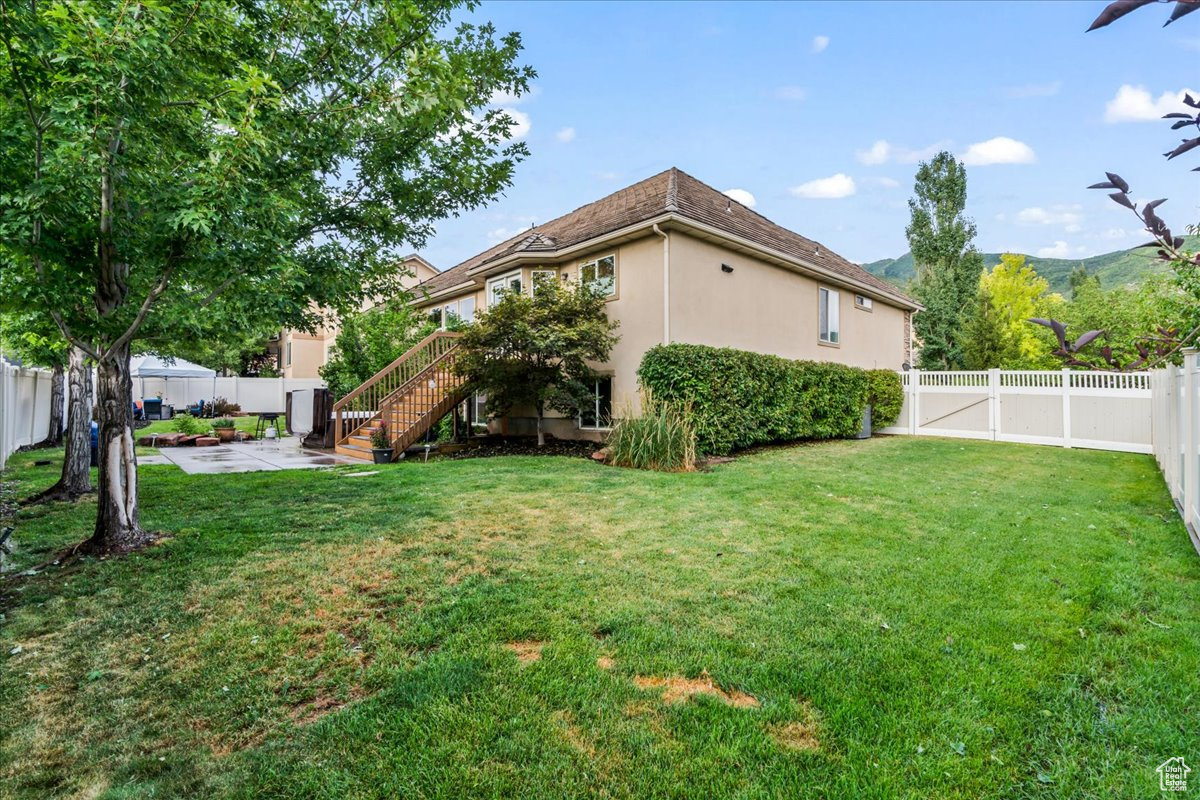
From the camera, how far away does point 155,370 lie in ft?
63.0

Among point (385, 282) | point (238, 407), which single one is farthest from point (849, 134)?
point (238, 407)

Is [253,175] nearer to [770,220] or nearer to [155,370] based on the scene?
[770,220]

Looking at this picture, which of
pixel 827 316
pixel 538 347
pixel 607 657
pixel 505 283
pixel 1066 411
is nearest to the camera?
pixel 607 657

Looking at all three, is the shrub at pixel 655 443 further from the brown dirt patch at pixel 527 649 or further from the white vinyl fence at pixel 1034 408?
the white vinyl fence at pixel 1034 408

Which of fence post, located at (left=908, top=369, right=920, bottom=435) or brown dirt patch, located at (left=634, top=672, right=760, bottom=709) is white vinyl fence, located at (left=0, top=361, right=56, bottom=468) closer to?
brown dirt patch, located at (left=634, top=672, right=760, bottom=709)

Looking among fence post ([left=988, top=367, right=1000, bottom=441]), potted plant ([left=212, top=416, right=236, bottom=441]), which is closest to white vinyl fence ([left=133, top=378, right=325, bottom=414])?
potted plant ([left=212, top=416, right=236, bottom=441])

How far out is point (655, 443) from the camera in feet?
30.5

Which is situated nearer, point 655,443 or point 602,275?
point 655,443

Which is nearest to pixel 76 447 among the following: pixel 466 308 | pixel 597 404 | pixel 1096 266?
pixel 597 404

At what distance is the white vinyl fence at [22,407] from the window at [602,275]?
10355 mm

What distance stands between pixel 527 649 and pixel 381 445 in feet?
28.5

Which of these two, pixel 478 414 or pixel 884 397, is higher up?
pixel 884 397

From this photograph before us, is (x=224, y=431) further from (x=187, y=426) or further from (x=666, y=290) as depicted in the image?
(x=666, y=290)

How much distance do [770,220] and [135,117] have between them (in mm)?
15984
